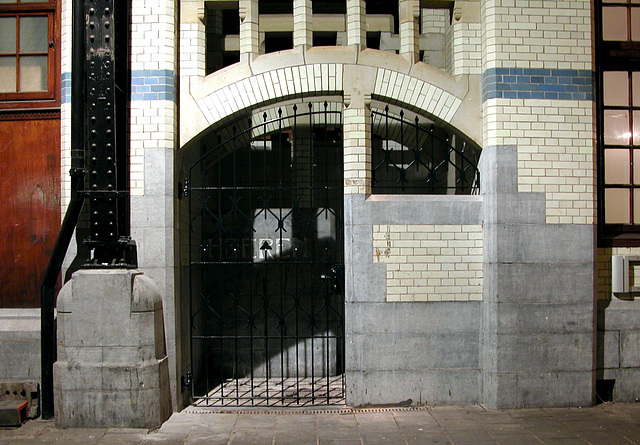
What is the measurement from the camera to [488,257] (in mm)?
6566

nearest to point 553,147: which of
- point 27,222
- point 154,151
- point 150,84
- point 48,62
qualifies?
point 154,151

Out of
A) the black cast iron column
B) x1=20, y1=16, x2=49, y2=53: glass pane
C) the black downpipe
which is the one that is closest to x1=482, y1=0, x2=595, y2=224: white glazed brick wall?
the black cast iron column

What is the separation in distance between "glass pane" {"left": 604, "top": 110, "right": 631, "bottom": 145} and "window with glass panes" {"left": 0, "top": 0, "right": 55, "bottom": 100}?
700 centimetres

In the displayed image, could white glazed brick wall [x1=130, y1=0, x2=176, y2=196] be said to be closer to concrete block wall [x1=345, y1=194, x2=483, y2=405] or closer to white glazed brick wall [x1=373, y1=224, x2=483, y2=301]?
concrete block wall [x1=345, y1=194, x2=483, y2=405]

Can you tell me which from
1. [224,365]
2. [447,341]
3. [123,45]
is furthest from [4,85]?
[447,341]

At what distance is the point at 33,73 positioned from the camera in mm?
6965

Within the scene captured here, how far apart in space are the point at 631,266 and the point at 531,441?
279cm

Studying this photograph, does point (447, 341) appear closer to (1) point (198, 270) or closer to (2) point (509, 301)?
(2) point (509, 301)

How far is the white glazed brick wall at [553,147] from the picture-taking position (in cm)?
654

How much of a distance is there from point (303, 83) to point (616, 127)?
4.03 m

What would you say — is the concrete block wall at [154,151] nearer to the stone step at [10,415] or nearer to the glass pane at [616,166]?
the stone step at [10,415]

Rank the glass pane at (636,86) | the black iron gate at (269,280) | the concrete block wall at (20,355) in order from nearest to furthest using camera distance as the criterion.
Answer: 1. the concrete block wall at (20,355)
2. the glass pane at (636,86)
3. the black iron gate at (269,280)

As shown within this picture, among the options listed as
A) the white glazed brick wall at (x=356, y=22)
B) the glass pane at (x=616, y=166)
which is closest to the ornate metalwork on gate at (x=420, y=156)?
the white glazed brick wall at (x=356, y=22)

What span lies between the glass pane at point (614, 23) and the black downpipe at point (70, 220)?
6.36 meters
